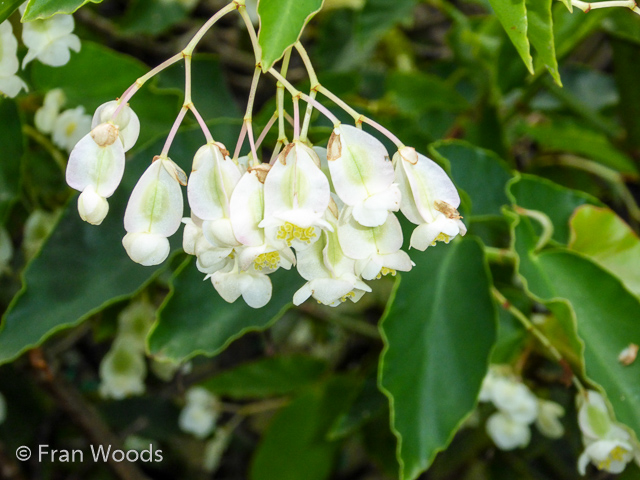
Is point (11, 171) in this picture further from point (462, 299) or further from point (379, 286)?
point (379, 286)

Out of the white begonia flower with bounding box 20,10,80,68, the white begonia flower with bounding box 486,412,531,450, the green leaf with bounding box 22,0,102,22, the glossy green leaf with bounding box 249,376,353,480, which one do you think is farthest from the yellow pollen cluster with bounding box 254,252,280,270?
the glossy green leaf with bounding box 249,376,353,480

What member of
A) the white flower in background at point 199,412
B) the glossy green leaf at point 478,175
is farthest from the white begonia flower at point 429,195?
the white flower in background at point 199,412

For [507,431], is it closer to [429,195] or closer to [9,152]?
[429,195]

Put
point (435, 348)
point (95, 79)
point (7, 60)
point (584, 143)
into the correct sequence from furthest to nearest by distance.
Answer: point (584, 143)
point (95, 79)
point (435, 348)
point (7, 60)

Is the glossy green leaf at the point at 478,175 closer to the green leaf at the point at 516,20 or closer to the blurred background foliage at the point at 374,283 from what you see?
the blurred background foliage at the point at 374,283

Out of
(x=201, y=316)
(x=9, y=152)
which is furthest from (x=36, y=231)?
(x=201, y=316)
